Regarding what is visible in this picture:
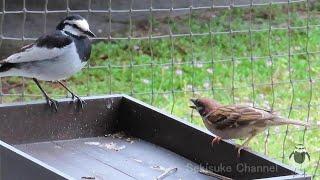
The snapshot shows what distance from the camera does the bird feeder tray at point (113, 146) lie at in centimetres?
331

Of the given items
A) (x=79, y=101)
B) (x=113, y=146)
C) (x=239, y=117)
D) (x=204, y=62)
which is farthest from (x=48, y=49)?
(x=204, y=62)

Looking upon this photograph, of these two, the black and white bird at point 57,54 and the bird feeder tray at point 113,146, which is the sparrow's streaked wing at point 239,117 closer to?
the bird feeder tray at point 113,146

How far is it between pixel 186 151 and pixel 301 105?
140 inches

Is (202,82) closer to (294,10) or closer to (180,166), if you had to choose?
(294,10)

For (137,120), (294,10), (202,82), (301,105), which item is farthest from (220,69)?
(137,120)

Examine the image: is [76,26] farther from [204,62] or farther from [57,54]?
[204,62]

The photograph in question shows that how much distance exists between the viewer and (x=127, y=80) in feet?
25.7

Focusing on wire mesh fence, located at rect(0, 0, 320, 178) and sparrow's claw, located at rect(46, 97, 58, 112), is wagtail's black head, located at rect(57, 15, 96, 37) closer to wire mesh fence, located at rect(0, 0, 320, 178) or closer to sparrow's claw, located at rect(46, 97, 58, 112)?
sparrow's claw, located at rect(46, 97, 58, 112)

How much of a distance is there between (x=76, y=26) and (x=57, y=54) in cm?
18

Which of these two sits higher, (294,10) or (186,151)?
(294,10)

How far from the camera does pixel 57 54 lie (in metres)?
4.60

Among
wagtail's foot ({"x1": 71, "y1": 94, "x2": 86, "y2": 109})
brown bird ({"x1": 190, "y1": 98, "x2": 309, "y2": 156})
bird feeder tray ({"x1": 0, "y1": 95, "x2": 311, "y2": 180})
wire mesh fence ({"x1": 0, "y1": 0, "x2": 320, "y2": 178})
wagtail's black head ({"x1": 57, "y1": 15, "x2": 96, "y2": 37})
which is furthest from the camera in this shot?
wire mesh fence ({"x1": 0, "y1": 0, "x2": 320, "y2": 178})

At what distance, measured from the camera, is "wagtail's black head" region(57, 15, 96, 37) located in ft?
14.9

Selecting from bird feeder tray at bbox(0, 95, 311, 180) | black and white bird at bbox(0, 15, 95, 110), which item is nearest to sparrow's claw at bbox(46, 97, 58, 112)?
bird feeder tray at bbox(0, 95, 311, 180)
